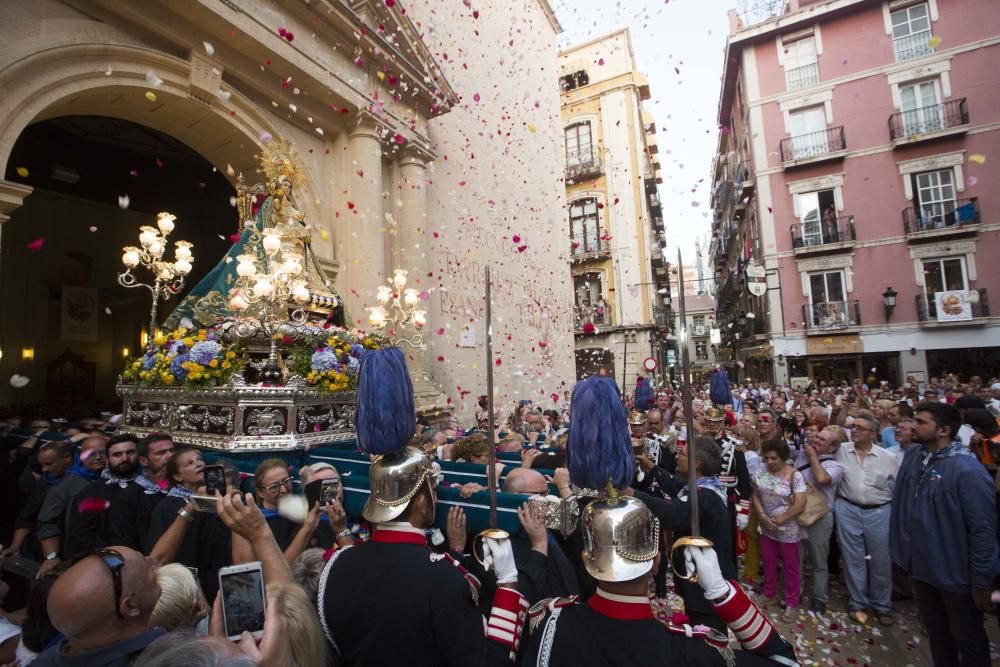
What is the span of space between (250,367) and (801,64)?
25.3 metres

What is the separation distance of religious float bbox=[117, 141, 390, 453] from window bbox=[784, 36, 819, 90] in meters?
23.2

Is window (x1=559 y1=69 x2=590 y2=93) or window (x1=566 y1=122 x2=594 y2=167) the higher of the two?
window (x1=559 y1=69 x2=590 y2=93)

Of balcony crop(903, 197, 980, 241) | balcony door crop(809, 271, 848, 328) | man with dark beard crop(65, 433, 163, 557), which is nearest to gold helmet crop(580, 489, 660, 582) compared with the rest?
man with dark beard crop(65, 433, 163, 557)

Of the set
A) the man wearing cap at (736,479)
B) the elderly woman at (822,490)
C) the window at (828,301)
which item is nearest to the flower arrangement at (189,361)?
the man wearing cap at (736,479)

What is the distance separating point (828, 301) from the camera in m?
20.3

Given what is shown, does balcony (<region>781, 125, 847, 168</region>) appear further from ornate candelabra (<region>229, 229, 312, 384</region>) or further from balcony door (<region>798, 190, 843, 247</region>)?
ornate candelabra (<region>229, 229, 312, 384</region>)

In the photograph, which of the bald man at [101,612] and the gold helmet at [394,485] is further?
the gold helmet at [394,485]

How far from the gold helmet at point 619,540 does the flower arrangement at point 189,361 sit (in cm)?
446

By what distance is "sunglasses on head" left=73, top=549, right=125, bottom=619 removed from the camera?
4.78 feet

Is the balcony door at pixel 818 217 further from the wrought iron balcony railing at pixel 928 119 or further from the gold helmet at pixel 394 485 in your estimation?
the gold helmet at pixel 394 485

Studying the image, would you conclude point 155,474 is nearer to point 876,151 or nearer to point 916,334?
point 916,334

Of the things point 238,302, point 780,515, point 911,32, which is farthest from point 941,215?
point 238,302

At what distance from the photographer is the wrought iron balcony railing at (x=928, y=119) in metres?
18.8

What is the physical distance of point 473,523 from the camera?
2.89 m
